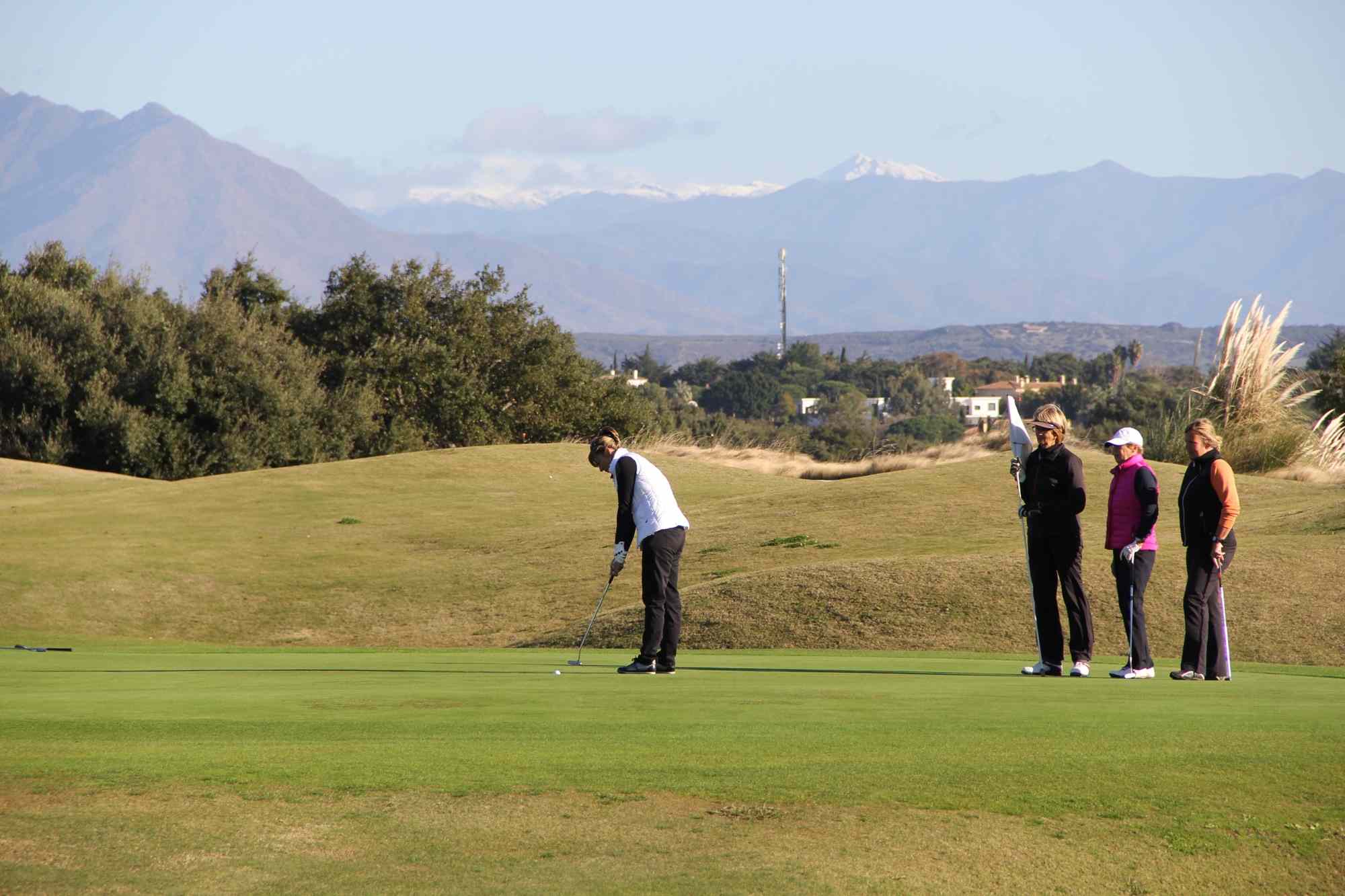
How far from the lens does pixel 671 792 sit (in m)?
6.57

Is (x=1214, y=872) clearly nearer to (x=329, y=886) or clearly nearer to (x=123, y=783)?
(x=329, y=886)

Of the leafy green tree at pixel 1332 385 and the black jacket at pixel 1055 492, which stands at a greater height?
the leafy green tree at pixel 1332 385

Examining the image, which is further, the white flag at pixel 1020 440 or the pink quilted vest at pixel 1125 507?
the white flag at pixel 1020 440

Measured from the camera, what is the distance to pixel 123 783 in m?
6.61

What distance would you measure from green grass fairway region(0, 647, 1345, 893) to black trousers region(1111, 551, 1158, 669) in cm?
165

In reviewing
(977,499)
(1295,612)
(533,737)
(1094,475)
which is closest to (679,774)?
(533,737)

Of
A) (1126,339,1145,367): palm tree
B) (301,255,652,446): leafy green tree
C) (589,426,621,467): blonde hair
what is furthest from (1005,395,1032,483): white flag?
(1126,339,1145,367): palm tree

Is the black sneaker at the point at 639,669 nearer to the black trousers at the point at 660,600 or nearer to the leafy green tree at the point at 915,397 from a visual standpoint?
the black trousers at the point at 660,600

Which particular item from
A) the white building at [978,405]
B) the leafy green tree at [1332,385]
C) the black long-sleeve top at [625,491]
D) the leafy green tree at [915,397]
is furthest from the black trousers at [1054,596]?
the white building at [978,405]

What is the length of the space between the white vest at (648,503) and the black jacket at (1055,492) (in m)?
2.61

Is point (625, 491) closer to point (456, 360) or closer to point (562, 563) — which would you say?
point (562, 563)

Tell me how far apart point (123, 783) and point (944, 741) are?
3.82m

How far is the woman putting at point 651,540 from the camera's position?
11.7 m

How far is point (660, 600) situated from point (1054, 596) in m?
3.02
